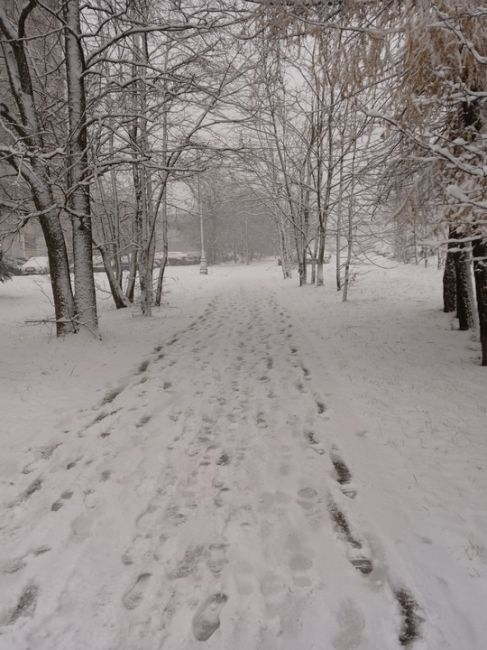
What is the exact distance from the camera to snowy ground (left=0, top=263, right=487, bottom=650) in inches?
76.5

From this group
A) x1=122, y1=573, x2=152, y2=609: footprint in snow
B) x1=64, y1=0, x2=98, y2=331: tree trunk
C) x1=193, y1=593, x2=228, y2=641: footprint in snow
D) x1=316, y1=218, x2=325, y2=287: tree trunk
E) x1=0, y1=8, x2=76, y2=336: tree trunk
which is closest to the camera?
x1=193, y1=593, x2=228, y2=641: footprint in snow

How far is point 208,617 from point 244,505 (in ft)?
2.88

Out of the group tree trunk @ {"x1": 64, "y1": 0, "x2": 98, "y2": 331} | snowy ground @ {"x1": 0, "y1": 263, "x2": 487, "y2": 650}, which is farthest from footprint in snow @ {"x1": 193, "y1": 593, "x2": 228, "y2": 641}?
tree trunk @ {"x1": 64, "y1": 0, "x2": 98, "y2": 331}

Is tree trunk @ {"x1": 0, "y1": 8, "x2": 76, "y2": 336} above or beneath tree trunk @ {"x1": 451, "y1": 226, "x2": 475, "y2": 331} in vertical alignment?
above

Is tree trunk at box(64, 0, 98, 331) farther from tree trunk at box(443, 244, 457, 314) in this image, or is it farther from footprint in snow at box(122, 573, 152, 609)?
tree trunk at box(443, 244, 457, 314)

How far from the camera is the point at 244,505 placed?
281 centimetres

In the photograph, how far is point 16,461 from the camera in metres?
3.46

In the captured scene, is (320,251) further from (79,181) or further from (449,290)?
(79,181)

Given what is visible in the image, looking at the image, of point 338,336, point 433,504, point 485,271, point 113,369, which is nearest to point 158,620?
point 433,504

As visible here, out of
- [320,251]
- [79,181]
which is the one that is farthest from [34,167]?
[320,251]

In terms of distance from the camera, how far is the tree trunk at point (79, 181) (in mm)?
7160

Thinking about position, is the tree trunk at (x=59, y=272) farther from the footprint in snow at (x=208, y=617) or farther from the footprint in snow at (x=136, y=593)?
the footprint in snow at (x=208, y=617)

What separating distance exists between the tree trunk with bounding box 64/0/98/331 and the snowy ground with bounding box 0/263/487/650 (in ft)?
6.16

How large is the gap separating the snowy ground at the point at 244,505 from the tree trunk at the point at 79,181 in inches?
73.9
